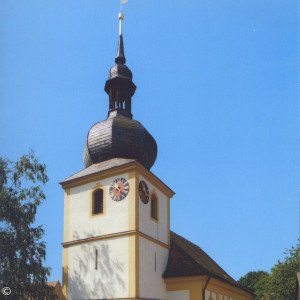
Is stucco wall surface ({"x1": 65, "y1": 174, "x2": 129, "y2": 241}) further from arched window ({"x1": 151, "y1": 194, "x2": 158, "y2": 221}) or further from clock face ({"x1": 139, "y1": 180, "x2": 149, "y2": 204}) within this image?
arched window ({"x1": 151, "y1": 194, "x2": 158, "y2": 221})

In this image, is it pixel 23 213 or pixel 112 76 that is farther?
pixel 112 76

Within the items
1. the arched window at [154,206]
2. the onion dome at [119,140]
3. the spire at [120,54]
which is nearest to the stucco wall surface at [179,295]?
the arched window at [154,206]

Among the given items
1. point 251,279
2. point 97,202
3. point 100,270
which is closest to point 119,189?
point 97,202

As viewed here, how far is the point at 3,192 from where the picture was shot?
2194 cm

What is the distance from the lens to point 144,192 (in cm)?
2220

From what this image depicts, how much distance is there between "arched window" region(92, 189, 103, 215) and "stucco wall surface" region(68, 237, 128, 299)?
149 centimetres

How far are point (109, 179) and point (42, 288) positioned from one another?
599 centimetres

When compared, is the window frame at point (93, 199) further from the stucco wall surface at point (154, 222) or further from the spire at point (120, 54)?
the spire at point (120, 54)

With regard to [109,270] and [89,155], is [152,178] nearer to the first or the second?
[89,155]

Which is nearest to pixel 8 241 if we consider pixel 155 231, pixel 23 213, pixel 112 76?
pixel 23 213

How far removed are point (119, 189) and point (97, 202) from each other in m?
1.40

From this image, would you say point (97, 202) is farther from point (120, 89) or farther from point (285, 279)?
point (285, 279)

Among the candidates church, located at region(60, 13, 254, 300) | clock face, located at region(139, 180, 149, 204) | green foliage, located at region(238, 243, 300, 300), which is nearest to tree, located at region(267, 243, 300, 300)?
green foliage, located at region(238, 243, 300, 300)

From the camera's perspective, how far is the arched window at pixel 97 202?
2198 centimetres
